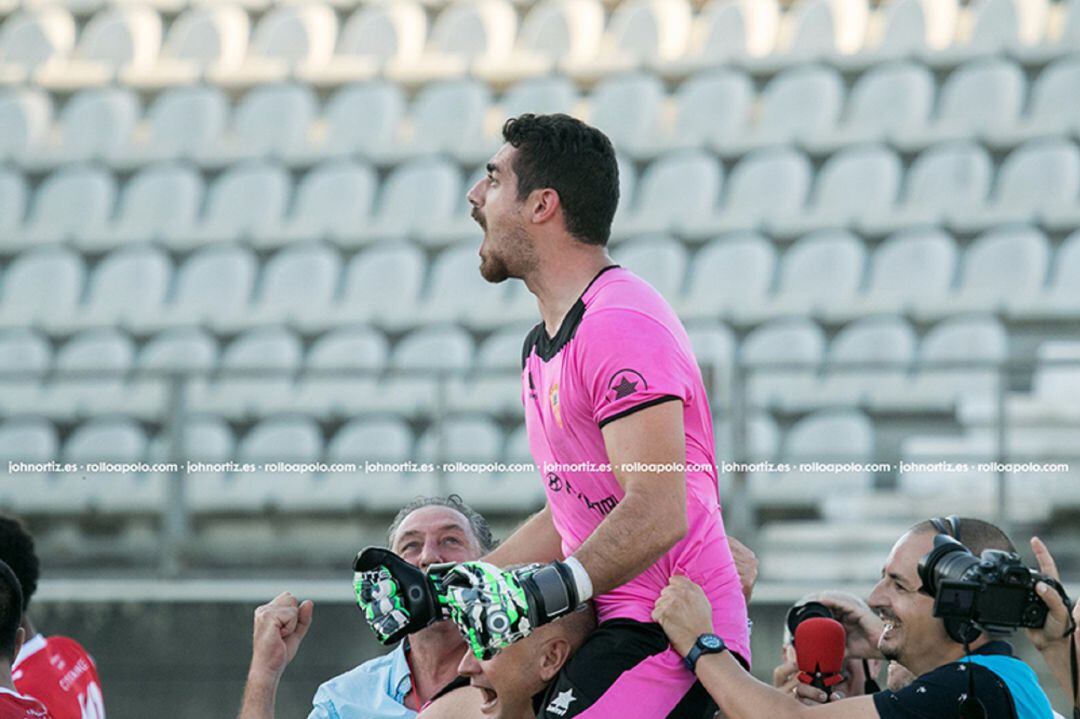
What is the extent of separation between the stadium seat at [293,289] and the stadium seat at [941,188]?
3564 millimetres

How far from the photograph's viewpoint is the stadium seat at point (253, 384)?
10.6 metres

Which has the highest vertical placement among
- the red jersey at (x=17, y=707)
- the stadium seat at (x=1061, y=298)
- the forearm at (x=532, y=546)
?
the stadium seat at (x=1061, y=298)

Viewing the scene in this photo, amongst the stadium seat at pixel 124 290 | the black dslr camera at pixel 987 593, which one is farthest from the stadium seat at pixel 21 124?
the black dslr camera at pixel 987 593

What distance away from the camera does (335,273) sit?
11617 millimetres

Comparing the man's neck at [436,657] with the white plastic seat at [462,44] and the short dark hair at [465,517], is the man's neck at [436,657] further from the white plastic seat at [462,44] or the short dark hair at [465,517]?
the white plastic seat at [462,44]

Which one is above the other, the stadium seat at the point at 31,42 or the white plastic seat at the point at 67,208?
the stadium seat at the point at 31,42

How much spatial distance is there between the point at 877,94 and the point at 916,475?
13.6 ft

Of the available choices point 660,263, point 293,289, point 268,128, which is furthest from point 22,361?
point 660,263

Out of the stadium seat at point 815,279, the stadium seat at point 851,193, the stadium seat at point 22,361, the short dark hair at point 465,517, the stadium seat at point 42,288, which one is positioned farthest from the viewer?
the stadium seat at point 42,288

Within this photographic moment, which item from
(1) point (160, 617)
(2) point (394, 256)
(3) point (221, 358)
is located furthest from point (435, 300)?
(1) point (160, 617)

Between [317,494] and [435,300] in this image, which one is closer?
[317,494]

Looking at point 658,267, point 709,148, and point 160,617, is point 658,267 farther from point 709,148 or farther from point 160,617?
point 160,617

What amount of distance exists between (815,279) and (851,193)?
2.54 ft

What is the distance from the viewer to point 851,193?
10.8 metres
